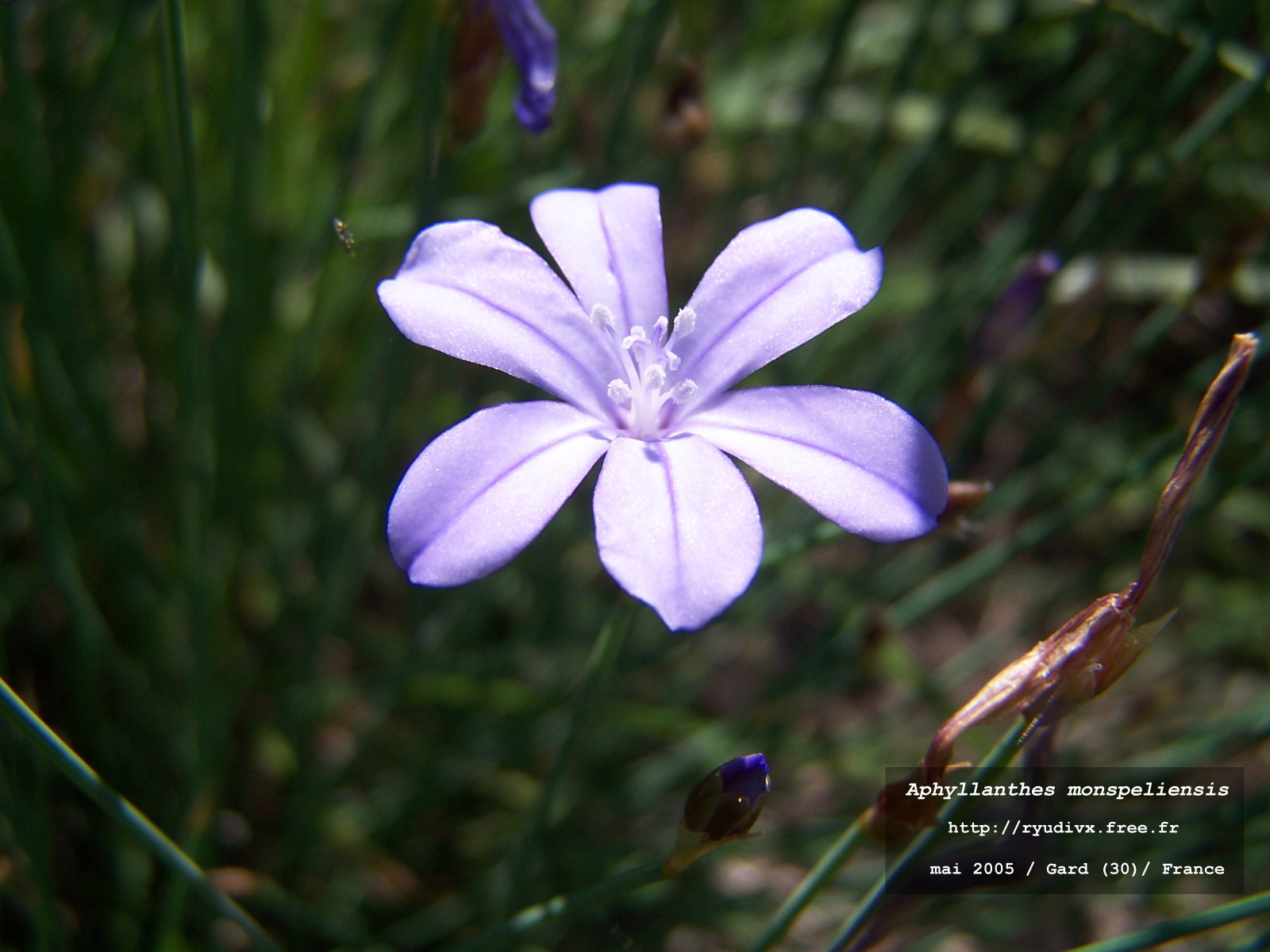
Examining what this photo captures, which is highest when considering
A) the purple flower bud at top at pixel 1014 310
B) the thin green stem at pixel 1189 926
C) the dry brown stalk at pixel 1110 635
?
the purple flower bud at top at pixel 1014 310

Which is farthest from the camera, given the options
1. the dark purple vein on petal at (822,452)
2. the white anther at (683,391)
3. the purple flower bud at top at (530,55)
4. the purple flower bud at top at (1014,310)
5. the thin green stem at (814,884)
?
the purple flower bud at top at (1014,310)

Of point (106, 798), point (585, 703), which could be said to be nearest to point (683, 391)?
point (585, 703)

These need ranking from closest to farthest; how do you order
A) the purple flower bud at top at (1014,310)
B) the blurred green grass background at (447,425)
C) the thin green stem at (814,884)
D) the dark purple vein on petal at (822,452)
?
1. the dark purple vein on petal at (822,452)
2. the thin green stem at (814,884)
3. the purple flower bud at top at (1014,310)
4. the blurred green grass background at (447,425)

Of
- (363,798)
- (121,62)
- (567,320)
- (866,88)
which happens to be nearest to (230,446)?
(121,62)

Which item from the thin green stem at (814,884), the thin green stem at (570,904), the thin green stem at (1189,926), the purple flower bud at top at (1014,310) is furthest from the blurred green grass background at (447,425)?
the thin green stem at (1189,926)

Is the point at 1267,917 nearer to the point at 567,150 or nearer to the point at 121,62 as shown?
the point at 567,150

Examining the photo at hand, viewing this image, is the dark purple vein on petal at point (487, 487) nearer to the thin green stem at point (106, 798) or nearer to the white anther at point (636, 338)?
the white anther at point (636, 338)

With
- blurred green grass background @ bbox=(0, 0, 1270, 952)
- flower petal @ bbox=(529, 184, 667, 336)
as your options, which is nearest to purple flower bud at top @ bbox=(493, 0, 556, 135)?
blurred green grass background @ bbox=(0, 0, 1270, 952)
